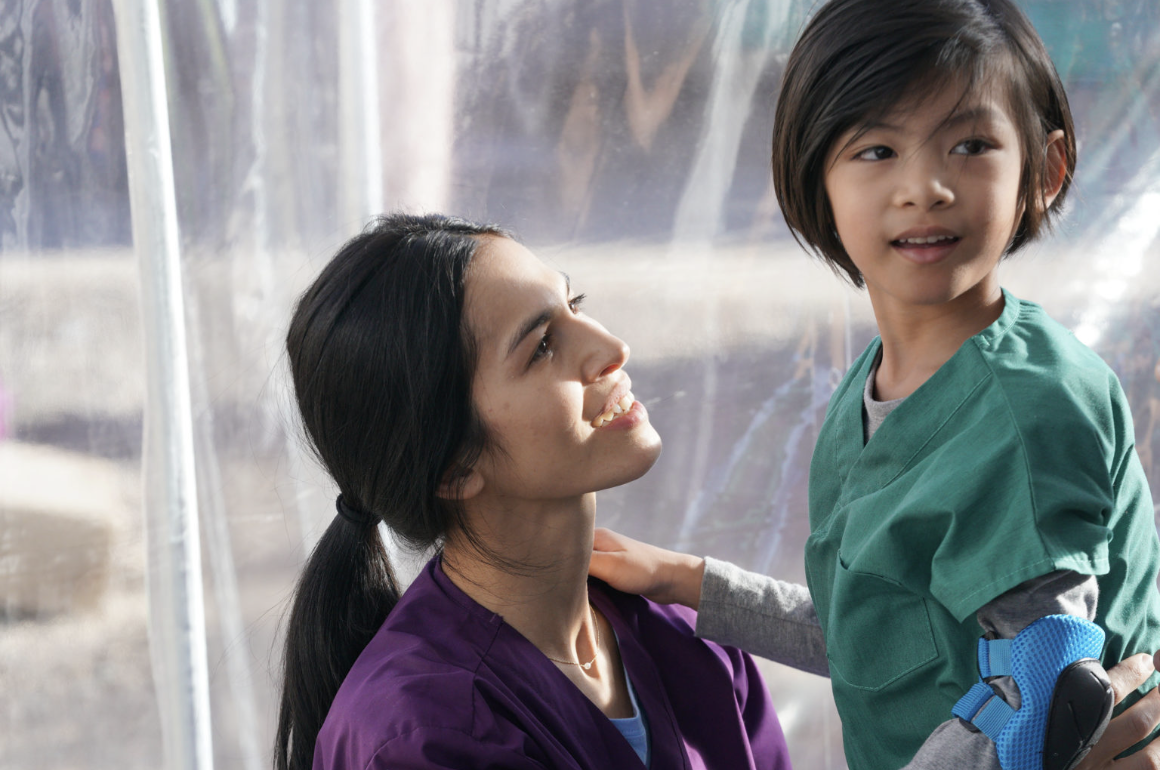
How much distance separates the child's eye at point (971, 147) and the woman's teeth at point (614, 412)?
1.11ft

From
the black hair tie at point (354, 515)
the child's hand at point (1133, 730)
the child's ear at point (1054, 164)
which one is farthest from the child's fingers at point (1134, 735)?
the black hair tie at point (354, 515)

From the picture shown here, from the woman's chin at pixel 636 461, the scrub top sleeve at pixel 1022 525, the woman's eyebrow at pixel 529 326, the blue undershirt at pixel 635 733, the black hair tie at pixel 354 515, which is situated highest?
the woman's eyebrow at pixel 529 326

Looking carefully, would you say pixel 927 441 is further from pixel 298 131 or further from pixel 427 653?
pixel 298 131

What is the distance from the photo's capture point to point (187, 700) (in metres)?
1.30

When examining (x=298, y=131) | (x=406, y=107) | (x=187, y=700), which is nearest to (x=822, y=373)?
(x=406, y=107)

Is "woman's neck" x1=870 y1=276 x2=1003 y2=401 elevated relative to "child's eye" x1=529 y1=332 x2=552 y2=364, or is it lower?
elevated

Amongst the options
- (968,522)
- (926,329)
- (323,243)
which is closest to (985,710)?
(968,522)

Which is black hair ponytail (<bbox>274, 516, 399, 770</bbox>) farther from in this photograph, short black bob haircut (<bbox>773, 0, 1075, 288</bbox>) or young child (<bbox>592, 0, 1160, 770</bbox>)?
short black bob haircut (<bbox>773, 0, 1075, 288</bbox>)

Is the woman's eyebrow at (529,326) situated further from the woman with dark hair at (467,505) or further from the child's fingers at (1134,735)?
the child's fingers at (1134,735)

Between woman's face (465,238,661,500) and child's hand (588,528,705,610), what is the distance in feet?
0.59

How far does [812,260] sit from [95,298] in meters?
0.98

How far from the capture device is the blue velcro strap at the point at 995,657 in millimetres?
620

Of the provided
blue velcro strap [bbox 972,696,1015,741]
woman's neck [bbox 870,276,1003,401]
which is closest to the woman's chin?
woman's neck [bbox 870,276,1003,401]

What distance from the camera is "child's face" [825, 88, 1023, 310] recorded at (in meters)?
0.70
